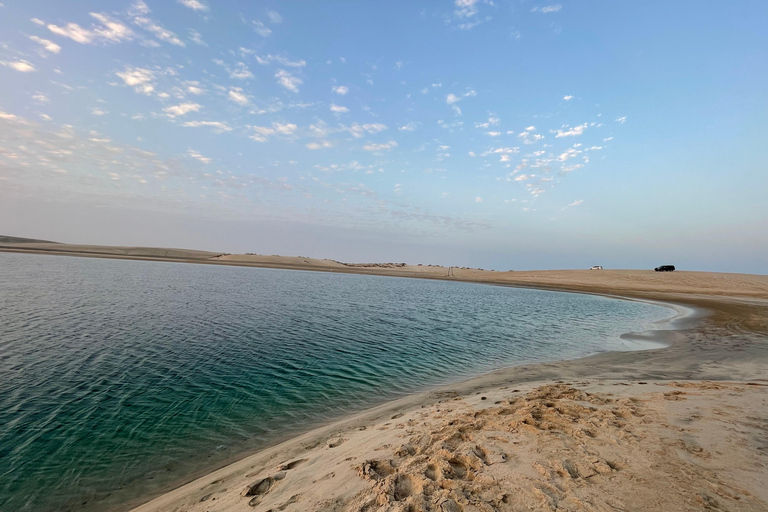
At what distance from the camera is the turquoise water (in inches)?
273

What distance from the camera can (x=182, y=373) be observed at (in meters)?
12.0

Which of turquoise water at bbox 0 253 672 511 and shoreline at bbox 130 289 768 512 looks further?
turquoise water at bbox 0 253 672 511

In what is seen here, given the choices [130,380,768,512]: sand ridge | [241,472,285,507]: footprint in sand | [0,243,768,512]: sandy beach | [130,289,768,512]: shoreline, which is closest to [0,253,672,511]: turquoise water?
[130,289,768,512]: shoreline

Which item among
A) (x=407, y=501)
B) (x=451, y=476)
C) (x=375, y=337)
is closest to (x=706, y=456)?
(x=451, y=476)

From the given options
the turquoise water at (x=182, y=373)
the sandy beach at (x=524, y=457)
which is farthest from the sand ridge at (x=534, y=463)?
the turquoise water at (x=182, y=373)

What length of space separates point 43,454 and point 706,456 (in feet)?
40.0

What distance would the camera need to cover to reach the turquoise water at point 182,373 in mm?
6922

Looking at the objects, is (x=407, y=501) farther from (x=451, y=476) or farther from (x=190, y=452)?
(x=190, y=452)

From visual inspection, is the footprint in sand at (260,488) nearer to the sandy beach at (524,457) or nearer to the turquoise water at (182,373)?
the sandy beach at (524,457)

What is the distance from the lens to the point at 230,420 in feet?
29.2

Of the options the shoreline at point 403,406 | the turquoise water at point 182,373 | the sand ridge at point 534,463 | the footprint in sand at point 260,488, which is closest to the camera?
the sand ridge at point 534,463

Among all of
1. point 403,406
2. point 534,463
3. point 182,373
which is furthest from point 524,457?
point 182,373

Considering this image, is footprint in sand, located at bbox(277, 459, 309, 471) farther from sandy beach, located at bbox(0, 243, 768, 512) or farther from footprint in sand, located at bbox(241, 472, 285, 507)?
footprint in sand, located at bbox(241, 472, 285, 507)

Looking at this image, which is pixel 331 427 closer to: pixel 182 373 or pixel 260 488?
pixel 260 488
